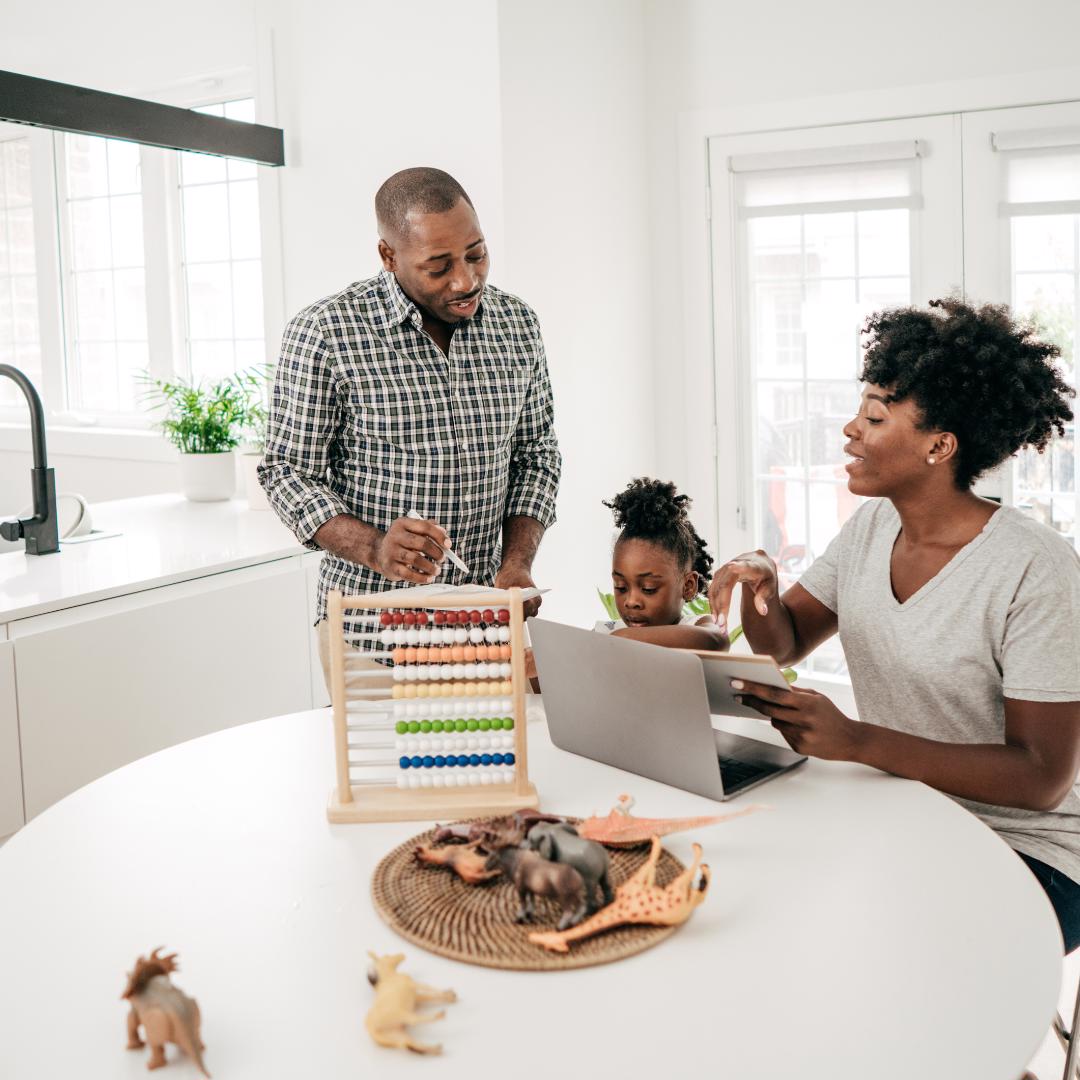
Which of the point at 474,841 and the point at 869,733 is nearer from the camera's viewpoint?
the point at 474,841

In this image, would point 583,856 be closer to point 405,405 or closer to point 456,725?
point 456,725

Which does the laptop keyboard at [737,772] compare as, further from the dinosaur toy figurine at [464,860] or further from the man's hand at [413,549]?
the man's hand at [413,549]

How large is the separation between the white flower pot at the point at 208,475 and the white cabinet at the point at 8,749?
1.42 meters

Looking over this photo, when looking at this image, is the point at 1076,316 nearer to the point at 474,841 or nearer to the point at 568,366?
the point at 568,366

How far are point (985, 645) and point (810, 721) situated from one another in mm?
265

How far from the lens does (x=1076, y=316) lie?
11.4 ft

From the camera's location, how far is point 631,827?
1306 millimetres

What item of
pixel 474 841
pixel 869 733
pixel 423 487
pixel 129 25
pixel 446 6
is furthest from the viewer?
pixel 129 25

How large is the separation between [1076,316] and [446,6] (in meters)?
1.98

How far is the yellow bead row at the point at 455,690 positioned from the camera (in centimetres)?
147

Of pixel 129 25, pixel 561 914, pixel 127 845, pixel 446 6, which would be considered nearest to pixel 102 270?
pixel 129 25

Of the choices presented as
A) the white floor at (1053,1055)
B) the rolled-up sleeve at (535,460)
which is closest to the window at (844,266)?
the white floor at (1053,1055)

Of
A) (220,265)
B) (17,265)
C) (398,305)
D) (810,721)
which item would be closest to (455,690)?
(810,721)

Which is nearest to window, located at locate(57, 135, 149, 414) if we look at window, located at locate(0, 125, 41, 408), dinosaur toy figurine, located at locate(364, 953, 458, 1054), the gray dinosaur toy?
window, located at locate(0, 125, 41, 408)
